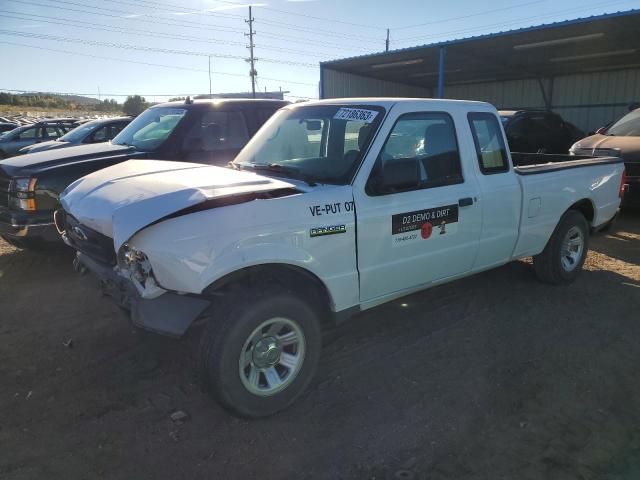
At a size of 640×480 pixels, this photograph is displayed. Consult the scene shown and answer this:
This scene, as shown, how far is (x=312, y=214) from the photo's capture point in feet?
10.2

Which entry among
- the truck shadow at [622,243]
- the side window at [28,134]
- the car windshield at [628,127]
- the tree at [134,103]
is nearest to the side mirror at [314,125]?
the truck shadow at [622,243]

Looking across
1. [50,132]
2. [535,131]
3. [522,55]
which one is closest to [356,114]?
[535,131]

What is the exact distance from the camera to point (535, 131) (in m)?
13.2

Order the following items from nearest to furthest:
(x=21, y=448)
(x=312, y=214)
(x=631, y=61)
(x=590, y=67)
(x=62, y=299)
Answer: (x=21, y=448) → (x=312, y=214) → (x=62, y=299) → (x=631, y=61) → (x=590, y=67)

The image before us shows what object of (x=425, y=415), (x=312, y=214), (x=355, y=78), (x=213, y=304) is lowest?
(x=425, y=415)

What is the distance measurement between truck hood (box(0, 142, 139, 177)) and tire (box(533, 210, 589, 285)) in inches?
190

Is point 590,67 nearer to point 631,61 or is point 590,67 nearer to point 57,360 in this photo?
point 631,61

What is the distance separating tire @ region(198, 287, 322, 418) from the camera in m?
2.86

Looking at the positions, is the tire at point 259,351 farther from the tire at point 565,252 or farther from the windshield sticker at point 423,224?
the tire at point 565,252

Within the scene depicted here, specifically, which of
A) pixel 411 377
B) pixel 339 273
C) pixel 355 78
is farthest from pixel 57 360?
pixel 355 78

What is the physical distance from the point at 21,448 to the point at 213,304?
1317mm

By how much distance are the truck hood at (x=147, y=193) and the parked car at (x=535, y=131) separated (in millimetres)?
9881

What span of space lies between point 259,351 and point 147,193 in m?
1.18

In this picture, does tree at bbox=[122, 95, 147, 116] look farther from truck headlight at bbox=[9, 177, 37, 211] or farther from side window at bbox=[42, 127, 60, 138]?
truck headlight at bbox=[9, 177, 37, 211]
